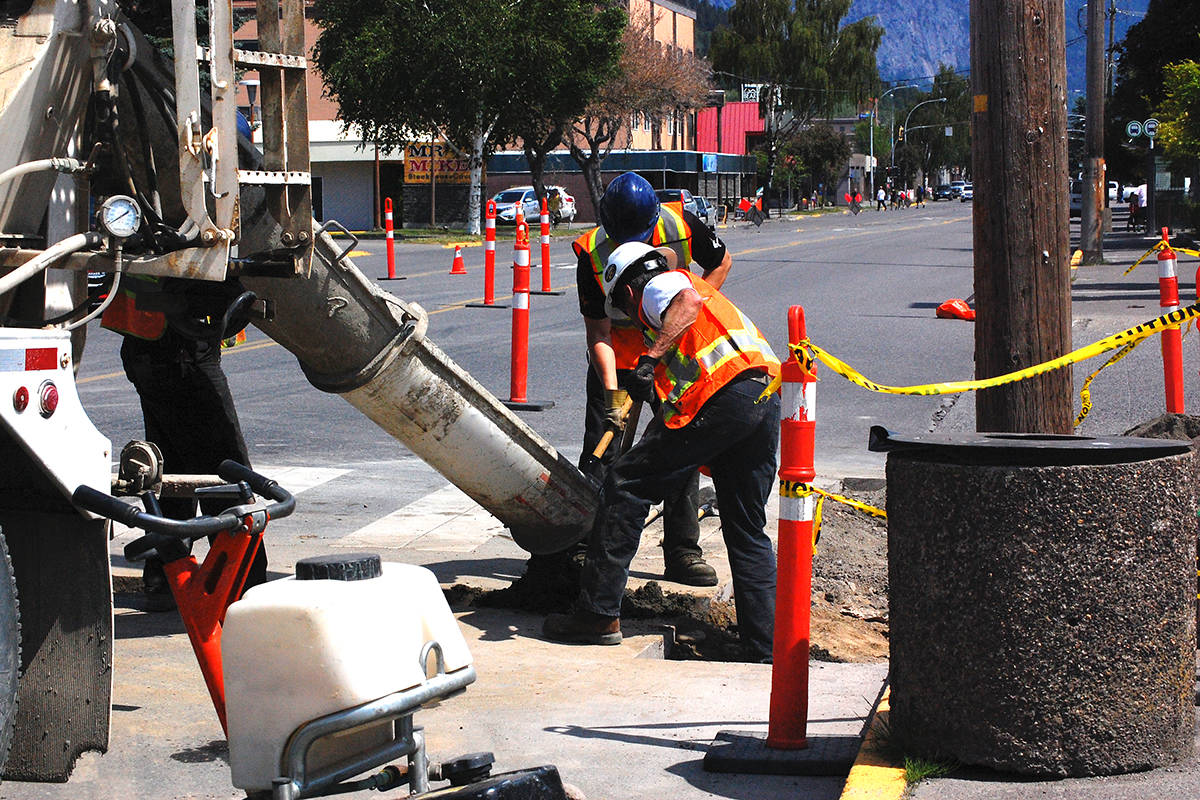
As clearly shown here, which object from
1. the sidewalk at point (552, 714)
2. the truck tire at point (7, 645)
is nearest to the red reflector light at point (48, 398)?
the truck tire at point (7, 645)

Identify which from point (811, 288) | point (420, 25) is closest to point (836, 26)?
point (420, 25)

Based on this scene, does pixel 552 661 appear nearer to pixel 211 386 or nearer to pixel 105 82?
pixel 211 386

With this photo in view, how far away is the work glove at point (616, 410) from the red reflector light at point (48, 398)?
10.2 ft

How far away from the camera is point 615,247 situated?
6.44m

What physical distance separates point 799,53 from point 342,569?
295ft

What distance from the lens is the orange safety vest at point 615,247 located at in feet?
21.2

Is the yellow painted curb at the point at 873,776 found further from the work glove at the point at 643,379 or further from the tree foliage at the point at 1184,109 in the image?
the tree foliage at the point at 1184,109

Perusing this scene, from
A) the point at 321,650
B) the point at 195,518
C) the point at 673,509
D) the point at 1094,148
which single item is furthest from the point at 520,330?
the point at 1094,148

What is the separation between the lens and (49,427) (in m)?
3.37

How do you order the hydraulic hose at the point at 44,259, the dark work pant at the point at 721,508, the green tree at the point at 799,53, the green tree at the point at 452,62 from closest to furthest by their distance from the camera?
1. the hydraulic hose at the point at 44,259
2. the dark work pant at the point at 721,508
3. the green tree at the point at 452,62
4. the green tree at the point at 799,53

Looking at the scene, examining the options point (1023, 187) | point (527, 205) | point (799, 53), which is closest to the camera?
point (1023, 187)

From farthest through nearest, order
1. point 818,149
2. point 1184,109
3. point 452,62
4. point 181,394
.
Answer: point 818,149 → point 452,62 → point 1184,109 → point 181,394

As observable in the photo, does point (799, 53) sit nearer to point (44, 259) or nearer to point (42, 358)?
point (44, 259)

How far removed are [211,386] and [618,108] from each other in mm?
50252
